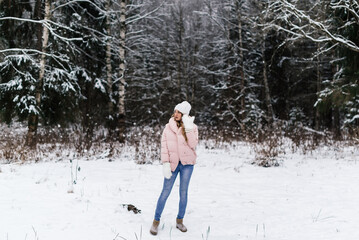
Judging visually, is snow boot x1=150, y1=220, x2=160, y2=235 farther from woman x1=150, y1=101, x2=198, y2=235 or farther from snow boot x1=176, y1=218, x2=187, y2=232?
snow boot x1=176, y1=218, x2=187, y2=232

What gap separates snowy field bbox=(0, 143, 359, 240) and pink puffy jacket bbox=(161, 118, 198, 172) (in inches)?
42.9

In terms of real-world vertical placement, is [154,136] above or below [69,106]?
below

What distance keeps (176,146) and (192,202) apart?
1.84m

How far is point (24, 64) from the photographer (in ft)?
32.5

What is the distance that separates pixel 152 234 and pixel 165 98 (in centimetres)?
1792

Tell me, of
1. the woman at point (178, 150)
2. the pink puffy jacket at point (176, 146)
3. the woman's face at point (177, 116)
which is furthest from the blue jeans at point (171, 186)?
the woman's face at point (177, 116)

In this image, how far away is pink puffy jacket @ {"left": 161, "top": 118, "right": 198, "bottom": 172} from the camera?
3.74 m

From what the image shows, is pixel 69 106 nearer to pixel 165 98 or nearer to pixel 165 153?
pixel 165 153

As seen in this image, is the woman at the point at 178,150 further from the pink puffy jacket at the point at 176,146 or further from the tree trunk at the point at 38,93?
Answer: the tree trunk at the point at 38,93

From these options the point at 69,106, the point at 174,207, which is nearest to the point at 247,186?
the point at 174,207

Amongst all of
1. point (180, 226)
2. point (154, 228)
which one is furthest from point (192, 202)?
point (154, 228)

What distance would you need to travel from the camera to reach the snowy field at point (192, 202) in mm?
3691

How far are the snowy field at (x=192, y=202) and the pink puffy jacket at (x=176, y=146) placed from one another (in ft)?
3.58

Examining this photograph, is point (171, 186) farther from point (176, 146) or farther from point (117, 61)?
point (117, 61)
